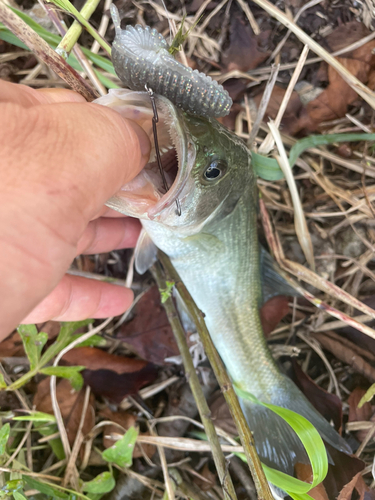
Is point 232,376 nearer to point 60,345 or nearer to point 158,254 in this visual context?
point 158,254

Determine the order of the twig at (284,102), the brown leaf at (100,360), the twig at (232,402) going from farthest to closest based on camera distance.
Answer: the brown leaf at (100,360)
the twig at (284,102)
the twig at (232,402)

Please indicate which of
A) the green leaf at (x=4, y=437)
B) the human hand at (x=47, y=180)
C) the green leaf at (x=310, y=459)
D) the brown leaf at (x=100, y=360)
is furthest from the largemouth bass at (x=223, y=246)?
the green leaf at (x=4, y=437)

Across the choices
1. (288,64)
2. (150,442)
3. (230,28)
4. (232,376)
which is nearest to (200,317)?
(232,376)

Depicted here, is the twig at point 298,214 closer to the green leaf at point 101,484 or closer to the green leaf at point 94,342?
the green leaf at point 94,342

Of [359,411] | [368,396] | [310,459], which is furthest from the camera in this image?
[359,411]

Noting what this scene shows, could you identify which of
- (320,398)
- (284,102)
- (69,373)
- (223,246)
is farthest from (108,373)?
(284,102)

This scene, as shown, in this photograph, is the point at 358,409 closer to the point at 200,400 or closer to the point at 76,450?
the point at 200,400

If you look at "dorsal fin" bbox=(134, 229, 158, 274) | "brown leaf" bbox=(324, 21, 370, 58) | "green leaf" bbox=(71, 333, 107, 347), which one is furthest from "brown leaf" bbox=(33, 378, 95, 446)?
"brown leaf" bbox=(324, 21, 370, 58)
